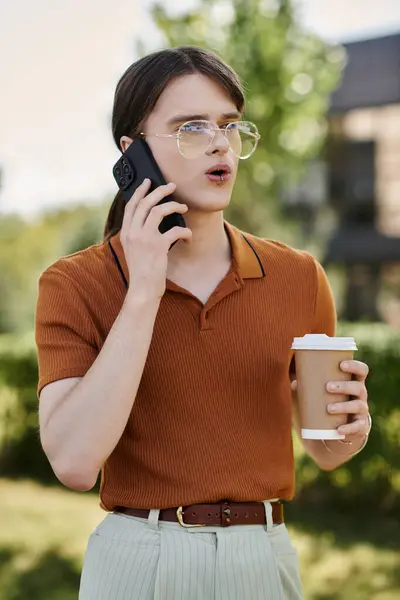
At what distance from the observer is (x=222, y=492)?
200cm

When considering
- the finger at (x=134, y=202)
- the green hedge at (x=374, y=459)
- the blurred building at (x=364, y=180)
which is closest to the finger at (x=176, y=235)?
the finger at (x=134, y=202)

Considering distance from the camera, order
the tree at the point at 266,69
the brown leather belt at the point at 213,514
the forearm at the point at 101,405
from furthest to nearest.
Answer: the tree at the point at 266,69 → the brown leather belt at the point at 213,514 → the forearm at the point at 101,405

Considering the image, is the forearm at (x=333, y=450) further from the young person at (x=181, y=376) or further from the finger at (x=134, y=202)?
the finger at (x=134, y=202)

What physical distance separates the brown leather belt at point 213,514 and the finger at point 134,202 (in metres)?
0.64

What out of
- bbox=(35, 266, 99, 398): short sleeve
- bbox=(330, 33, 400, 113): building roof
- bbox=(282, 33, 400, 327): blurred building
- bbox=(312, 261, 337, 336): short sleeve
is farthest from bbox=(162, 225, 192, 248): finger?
bbox=(330, 33, 400, 113): building roof

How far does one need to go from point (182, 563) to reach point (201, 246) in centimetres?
77

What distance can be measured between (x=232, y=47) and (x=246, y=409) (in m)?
12.6

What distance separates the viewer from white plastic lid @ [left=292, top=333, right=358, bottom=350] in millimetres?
1920

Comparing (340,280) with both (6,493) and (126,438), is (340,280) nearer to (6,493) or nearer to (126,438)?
(6,493)

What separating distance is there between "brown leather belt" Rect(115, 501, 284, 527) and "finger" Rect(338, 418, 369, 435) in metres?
0.28

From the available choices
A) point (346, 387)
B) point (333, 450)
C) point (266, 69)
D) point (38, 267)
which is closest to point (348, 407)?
point (346, 387)

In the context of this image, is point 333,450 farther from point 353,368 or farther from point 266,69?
point 266,69

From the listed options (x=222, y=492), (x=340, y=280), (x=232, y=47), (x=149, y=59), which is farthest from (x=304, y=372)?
(x=340, y=280)

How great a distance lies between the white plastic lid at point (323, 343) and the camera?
6.30 feet
